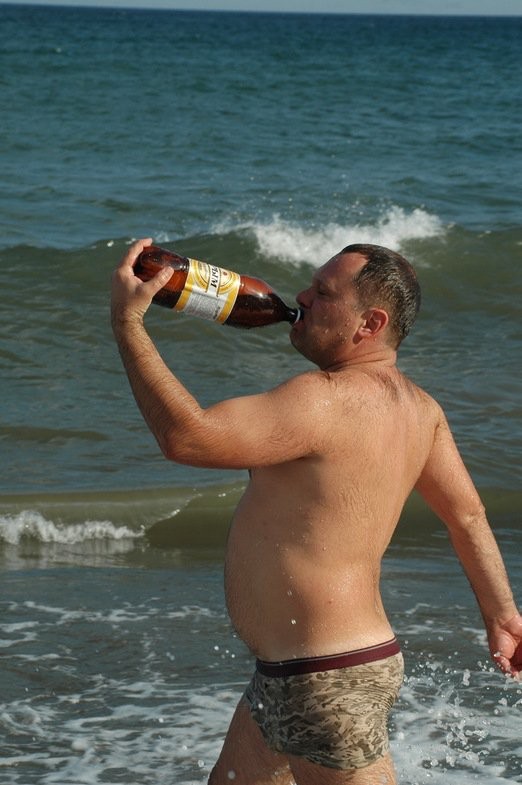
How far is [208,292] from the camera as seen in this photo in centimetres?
339

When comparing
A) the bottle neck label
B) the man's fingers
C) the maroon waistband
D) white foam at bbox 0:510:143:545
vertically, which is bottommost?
white foam at bbox 0:510:143:545

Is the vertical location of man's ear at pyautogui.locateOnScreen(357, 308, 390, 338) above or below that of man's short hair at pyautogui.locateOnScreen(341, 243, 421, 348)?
below

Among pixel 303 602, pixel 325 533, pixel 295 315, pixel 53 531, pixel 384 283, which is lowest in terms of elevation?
pixel 53 531

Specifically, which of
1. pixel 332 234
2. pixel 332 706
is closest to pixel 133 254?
pixel 332 706

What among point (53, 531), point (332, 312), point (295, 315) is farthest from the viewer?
point (53, 531)

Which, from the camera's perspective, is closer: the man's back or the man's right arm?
the man's back

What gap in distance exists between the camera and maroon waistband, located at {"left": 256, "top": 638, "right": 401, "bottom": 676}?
10.3 feet

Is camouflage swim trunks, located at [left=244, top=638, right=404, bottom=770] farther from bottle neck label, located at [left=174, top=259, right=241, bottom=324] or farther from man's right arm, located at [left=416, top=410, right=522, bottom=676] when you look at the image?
bottle neck label, located at [left=174, top=259, right=241, bottom=324]

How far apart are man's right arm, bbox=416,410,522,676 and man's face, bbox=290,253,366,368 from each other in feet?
1.29

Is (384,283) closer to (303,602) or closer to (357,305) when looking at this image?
(357,305)

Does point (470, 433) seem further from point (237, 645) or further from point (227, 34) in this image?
point (227, 34)

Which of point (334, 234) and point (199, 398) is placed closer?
point (199, 398)

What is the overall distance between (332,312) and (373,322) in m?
0.10

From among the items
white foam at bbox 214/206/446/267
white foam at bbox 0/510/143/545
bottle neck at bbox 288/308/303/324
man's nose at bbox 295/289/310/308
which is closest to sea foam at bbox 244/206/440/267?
white foam at bbox 214/206/446/267
